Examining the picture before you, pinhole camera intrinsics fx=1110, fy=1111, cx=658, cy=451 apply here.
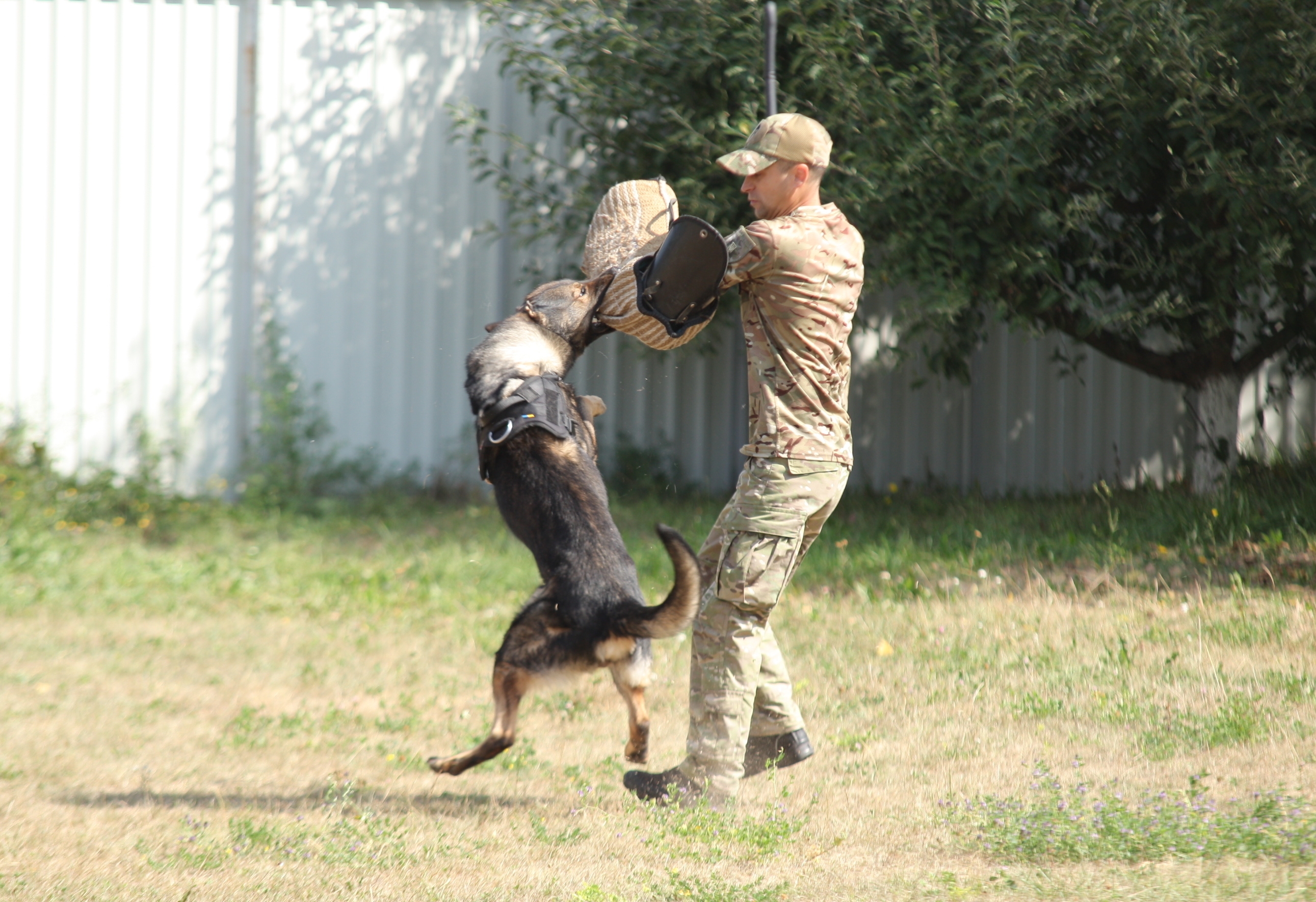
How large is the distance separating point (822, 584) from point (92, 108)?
6515 mm

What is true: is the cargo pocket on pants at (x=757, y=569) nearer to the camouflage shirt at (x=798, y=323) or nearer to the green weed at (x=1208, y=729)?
the camouflage shirt at (x=798, y=323)

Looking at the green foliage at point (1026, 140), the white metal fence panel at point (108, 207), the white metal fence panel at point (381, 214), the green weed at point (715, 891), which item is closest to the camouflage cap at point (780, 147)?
the green weed at point (715, 891)

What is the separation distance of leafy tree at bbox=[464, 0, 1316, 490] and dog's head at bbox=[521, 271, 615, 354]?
98.1 inches

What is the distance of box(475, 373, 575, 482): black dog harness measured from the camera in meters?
3.89

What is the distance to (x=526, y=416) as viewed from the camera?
3887 millimetres

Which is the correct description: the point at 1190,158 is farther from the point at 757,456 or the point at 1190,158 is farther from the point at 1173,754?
the point at 757,456

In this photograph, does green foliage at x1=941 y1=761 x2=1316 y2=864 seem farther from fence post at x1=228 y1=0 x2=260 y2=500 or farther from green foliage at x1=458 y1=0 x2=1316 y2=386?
fence post at x1=228 y1=0 x2=260 y2=500

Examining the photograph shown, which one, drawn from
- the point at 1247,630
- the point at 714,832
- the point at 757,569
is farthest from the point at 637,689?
the point at 1247,630

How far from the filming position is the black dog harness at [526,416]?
3.89m

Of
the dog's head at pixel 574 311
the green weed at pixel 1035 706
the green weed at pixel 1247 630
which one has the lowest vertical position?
the green weed at pixel 1035 706

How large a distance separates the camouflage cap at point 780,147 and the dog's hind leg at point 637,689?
5.27 feet

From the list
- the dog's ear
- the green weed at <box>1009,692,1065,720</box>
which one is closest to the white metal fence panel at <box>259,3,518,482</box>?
the dog's ear

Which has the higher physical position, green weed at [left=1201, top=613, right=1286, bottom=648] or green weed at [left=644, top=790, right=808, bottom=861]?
green weed at [left=1201, top=613, right=1286, bottom=648]

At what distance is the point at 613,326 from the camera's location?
14.0ft
